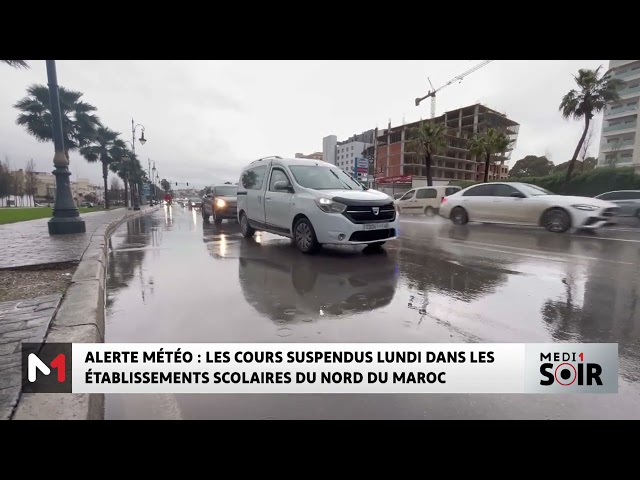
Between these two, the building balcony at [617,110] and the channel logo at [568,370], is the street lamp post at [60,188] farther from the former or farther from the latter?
the building balcony at [617,110]

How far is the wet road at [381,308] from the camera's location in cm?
207

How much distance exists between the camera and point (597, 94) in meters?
26.0

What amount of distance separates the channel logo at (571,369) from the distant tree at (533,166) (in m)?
81.3

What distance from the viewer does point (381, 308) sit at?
12.2ft

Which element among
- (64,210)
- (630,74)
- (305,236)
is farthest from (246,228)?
(630,74)

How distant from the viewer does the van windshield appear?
711 cm

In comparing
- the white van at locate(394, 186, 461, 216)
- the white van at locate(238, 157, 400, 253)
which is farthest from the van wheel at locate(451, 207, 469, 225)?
the white van at locate(238, 157, 400, 253)

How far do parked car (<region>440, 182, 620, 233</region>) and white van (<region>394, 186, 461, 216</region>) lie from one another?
4.92 m

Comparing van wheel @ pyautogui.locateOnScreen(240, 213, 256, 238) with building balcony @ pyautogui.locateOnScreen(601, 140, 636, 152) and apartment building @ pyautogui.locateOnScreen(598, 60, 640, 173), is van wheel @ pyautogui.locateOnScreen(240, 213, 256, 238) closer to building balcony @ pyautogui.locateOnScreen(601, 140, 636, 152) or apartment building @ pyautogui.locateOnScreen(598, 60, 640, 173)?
apartment building @ pyautogui.locateOnScreen(598, 60, 640, 173)

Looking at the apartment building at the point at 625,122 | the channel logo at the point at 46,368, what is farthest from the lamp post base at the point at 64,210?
the apartment building at the point at 625,122
